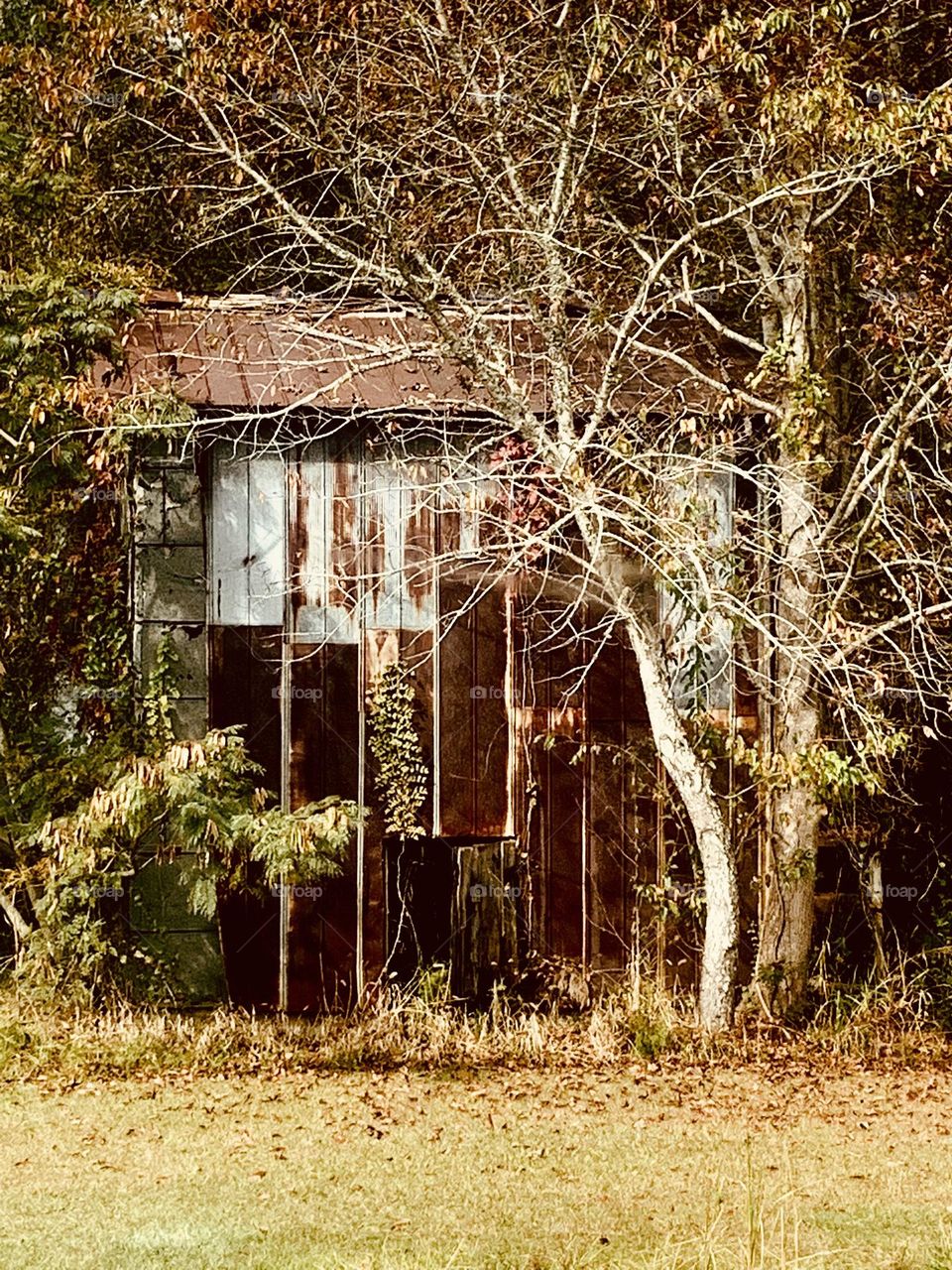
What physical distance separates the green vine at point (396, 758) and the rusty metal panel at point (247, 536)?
2.69ft

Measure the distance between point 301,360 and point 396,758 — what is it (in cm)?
238

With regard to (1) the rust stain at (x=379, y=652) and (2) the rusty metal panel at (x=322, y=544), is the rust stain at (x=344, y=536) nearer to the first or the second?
(2) the rusty metal panel at (x=322, y=544)

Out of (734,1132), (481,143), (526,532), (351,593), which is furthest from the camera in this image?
(351,593)

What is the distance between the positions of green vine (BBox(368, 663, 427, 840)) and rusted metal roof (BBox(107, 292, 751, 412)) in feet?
5.54

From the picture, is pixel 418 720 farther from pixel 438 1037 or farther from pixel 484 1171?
pixel 484 1171

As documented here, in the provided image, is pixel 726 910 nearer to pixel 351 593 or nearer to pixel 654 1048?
pixel 654 1048

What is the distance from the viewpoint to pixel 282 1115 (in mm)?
6863

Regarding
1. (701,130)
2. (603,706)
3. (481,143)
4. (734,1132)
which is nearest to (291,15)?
(481,143)

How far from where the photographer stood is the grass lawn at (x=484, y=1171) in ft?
16.5

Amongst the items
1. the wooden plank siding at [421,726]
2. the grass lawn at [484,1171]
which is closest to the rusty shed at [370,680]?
the wooden plank siding at [421,726]

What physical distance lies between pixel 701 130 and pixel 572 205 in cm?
87

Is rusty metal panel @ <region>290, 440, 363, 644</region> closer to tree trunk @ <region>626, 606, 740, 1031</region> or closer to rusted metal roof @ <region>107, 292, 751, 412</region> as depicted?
rusted metal roof @ <region>107, 292, 751, 412</region>

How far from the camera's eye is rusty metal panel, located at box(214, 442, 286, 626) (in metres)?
8.99

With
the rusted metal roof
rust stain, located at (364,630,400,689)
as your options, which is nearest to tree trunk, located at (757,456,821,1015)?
the rusted metal roof
